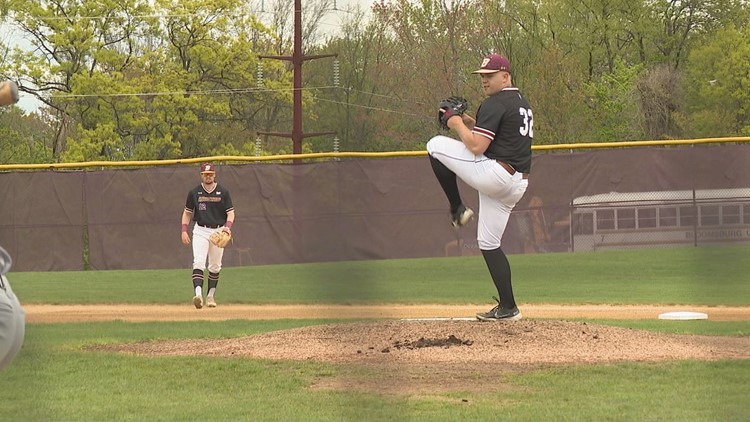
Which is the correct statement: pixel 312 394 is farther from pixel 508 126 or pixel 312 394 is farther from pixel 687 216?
pixel 687 216

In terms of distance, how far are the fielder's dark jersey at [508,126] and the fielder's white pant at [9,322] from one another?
4.53 m

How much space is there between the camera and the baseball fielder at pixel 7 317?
3.26 metres

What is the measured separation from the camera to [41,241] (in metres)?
19.2

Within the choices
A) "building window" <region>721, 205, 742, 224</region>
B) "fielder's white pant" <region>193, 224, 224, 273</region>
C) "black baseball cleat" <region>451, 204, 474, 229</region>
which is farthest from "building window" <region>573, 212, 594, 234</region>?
"black baseball cleat" <region>451, 204, 474, 229</region>

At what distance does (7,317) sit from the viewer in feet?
10.8

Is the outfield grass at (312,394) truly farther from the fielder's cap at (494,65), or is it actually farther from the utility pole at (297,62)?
the utility pole at (297,62)

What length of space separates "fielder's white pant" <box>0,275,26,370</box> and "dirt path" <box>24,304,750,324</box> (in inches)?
321

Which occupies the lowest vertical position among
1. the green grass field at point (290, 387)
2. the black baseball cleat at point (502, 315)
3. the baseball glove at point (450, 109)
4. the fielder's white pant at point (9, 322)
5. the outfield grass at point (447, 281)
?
the outfield grass at point (447, 281)

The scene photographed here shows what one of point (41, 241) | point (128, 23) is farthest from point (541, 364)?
point (128, 23)

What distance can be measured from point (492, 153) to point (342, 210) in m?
11.3

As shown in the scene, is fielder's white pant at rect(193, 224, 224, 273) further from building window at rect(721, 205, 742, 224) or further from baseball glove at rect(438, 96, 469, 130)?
building window at rect(721, 205, 742, 224)

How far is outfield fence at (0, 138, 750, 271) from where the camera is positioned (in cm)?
1850

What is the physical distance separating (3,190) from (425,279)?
7.45m

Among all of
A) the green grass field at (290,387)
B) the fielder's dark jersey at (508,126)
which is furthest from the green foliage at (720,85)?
the fielder's dark jersey at (508,126)
